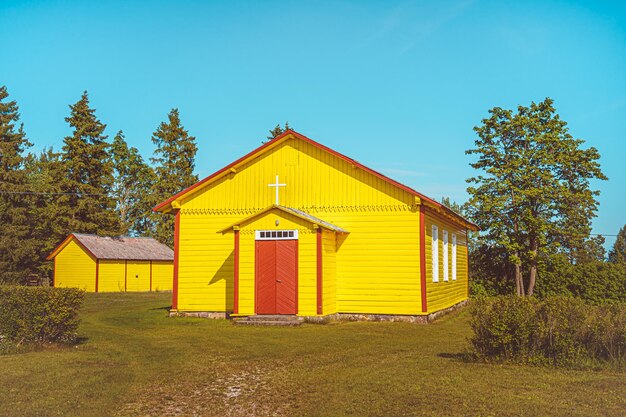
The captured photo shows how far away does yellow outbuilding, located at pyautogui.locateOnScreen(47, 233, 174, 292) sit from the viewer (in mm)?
44406

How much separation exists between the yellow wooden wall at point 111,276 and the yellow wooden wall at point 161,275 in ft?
11.5

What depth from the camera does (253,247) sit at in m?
19.2

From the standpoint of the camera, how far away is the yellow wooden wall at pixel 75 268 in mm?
44406

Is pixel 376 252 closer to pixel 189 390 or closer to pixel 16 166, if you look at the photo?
pixel 189 390

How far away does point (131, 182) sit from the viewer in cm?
7450

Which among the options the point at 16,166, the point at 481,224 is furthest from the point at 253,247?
the point at 16,166

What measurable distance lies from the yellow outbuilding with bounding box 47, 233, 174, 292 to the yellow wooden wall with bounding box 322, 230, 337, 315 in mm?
29604

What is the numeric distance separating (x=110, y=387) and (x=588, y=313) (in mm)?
8618

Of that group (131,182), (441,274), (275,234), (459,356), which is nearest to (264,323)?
(275,234)

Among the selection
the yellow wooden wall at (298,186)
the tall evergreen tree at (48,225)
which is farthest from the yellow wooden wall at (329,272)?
the tall evergreen tree at (48,225)

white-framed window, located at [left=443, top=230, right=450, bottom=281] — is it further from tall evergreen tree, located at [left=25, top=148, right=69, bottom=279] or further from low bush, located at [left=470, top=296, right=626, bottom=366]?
tall evergreen tree, located at [left=25, top=148, right=69, bottom=279]

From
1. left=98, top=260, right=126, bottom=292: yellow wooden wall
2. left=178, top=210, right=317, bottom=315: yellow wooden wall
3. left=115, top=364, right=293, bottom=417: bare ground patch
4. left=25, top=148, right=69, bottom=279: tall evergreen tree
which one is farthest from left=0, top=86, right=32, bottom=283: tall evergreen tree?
left=115, top=364, right=293, bottom=417: bare ground patch

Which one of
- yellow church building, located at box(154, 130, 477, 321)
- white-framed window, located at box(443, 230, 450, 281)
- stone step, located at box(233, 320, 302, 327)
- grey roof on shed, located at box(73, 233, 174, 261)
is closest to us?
stone step, located at box(233, 320, 302, 327)

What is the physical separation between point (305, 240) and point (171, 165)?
161 feet
